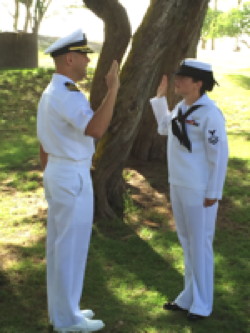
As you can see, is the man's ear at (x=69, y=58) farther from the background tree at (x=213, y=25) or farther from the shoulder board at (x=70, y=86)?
the background tree at (x=213, y=25)

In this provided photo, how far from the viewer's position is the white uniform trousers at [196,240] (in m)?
4.67

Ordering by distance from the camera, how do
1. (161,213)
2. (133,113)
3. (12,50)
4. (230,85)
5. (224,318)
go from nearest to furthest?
(224,318)
(133,113)
(161,213)
(230,85)
(12,50)

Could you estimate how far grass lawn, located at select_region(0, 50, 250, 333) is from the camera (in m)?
5.15

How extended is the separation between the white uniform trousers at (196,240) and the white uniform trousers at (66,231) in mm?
799

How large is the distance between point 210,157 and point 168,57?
15.1ft

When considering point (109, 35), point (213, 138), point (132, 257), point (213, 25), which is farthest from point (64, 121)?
point (213, 25)

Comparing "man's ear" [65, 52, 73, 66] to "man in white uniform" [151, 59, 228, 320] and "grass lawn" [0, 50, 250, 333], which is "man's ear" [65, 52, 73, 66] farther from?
"grass lawn" [0, 50, 250, 333]

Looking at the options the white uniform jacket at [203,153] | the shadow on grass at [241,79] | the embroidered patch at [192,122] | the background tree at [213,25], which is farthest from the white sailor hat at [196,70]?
the background tree at [213,25]

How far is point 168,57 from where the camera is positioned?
8.88 meters

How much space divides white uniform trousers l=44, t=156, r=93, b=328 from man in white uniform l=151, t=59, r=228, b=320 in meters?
0.78

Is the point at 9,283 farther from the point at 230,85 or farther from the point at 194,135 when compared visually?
the point at 230,85

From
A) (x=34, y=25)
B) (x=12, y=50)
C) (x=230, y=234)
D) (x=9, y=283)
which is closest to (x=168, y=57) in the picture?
(x=230, y=234)

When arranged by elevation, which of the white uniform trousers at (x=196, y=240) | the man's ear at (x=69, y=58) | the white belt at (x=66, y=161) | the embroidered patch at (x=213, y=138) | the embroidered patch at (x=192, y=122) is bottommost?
the white uniform trousers at (x=196, y=240)

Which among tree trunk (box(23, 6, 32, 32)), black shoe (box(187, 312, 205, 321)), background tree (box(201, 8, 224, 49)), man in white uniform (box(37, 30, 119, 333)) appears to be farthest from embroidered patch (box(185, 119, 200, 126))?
background tree (box(201, 8, 224, 49))
